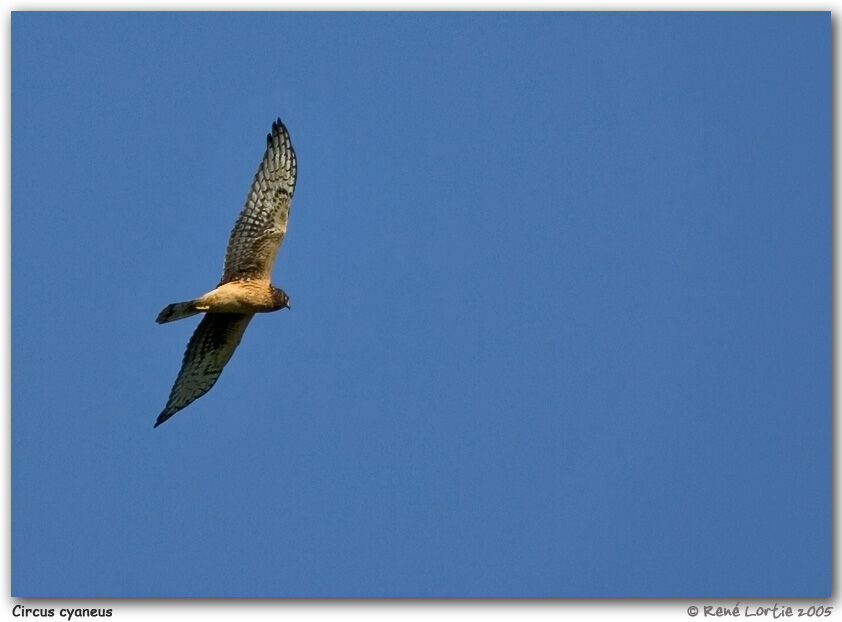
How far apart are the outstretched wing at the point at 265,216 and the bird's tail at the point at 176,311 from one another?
0.79 metres

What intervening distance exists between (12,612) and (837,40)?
994 cm

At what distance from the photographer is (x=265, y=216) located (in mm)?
14664

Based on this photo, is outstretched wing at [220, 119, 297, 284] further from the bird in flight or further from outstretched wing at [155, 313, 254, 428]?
outstretched wing at [155, 313, 254, 428]

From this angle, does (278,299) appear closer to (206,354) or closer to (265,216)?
(265,216)

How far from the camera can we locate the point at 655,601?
42.3 feet

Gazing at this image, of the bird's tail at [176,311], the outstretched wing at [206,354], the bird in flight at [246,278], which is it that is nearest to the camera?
the bird's tail at [176,311]

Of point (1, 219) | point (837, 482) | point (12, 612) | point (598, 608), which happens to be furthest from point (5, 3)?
point (837, 482)

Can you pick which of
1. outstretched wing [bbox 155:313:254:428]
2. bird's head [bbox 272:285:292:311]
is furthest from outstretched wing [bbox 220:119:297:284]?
outstretched wing [bbox 155:313:254:428]

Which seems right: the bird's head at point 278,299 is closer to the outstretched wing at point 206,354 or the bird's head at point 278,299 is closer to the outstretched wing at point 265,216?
the outstretched wing at point 265,216

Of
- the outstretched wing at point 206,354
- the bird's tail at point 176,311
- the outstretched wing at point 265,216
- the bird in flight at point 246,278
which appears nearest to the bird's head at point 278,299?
the bird in flight at point 246,278

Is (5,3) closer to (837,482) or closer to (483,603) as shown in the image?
(483,603)

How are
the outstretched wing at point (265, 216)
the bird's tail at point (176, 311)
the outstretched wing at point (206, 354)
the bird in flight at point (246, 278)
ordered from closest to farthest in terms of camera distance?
the bird's tail at point (176, 311)
the bird in flight at point (246, 278)
the outstretched wing at point (265, 216)
the outstretched wing at point (206, 354)

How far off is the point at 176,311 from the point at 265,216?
164 cm

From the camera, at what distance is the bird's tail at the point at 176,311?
44.2 feet
